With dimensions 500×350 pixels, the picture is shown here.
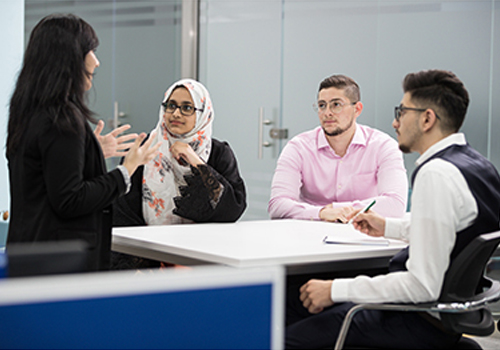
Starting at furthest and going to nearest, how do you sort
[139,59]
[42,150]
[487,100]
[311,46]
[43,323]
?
[139,59]
[311,46]
[487,100]
[42,150]
[43,323]

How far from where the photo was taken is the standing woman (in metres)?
1.76

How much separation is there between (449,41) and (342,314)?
292cm

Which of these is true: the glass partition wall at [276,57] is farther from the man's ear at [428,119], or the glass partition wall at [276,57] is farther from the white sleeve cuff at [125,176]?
the white sleeve cuff at [125,176]

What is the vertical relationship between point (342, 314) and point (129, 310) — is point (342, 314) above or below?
below

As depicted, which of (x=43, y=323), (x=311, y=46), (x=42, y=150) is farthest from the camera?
(x=311, y=46)

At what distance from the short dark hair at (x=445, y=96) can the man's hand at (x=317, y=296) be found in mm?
626

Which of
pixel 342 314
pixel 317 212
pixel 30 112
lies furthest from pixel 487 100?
pixel 30 112

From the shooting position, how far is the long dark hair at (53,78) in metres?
1.82

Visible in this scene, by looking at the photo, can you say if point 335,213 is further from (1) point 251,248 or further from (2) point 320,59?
(2) point 320,59

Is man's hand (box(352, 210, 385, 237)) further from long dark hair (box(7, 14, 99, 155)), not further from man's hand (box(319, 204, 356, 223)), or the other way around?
long dark hair (box(7, 14, 99, 155))

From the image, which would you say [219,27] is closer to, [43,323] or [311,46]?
[311,46]

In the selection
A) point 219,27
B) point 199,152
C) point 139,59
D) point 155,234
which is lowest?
point 155,234

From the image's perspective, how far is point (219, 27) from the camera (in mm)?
5449

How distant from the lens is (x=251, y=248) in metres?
1.92
